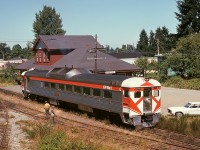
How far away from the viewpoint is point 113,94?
21547mm

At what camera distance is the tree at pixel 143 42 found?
129650 mm

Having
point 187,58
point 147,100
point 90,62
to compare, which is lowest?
point 147,100

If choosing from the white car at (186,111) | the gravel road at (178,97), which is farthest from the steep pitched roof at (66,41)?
the white car at (186,111)

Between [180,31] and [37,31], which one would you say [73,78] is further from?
[37,31]

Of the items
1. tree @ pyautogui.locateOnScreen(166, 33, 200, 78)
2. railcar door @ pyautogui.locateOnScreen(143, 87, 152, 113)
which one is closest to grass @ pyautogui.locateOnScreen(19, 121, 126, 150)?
railcar door @ pyautogui.locateOnScreen(143, 87, 152, 113)

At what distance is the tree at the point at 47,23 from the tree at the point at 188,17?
51.1m

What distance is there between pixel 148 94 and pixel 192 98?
17.3m

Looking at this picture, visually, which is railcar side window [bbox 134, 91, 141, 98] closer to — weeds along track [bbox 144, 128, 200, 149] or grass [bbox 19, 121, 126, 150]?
weeds along track [bbox 144, 128, 200, 149]

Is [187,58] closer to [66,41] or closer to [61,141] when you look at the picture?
[66,41]

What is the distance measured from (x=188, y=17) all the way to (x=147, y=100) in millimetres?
50022

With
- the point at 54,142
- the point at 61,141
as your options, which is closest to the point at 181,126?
the point at 61,141

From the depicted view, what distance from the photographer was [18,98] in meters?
38.7

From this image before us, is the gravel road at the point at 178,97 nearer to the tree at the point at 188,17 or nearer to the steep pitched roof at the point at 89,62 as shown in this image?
the steep pitched roof at the point at 89,62

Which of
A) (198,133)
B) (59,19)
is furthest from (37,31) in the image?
(198,133)
